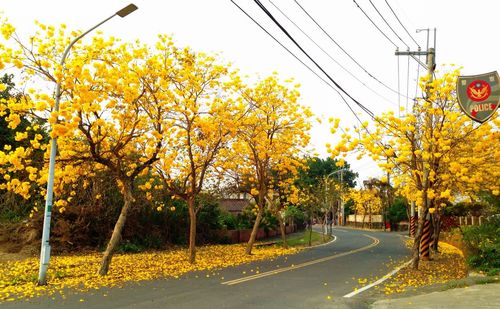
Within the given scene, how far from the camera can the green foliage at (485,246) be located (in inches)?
536

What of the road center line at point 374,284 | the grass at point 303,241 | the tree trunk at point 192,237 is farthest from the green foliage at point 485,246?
the grass at point 303,241

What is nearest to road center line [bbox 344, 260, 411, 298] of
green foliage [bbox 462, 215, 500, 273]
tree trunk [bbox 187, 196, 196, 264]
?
green foliage [bbox 462, 215, 500, 273]

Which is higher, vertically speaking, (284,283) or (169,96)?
(169,96)

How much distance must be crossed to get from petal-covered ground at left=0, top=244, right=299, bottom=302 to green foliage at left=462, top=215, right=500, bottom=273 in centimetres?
871

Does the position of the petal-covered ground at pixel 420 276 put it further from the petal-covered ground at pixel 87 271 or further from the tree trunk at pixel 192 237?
the tree trunk at pixel 192 237

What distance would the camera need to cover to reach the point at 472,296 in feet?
31.9

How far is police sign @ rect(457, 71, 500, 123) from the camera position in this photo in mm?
11977

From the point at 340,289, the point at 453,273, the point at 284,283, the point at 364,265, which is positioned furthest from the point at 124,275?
the point at 453,273

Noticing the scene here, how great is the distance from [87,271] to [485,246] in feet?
42.2

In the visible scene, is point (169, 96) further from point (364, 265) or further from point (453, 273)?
point (453, 273)

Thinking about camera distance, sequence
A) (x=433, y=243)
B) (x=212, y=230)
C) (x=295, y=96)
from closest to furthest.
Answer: (x=295, y=96) → (x=433, y=243) → (x=212, y=230)

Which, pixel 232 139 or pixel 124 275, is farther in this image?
pixel 232 139

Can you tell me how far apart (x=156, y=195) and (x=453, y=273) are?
15.5m

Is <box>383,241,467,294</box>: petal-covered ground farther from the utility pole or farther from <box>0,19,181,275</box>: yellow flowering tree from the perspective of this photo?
<box>0,19,181,275</box>: yellow flowering tree
